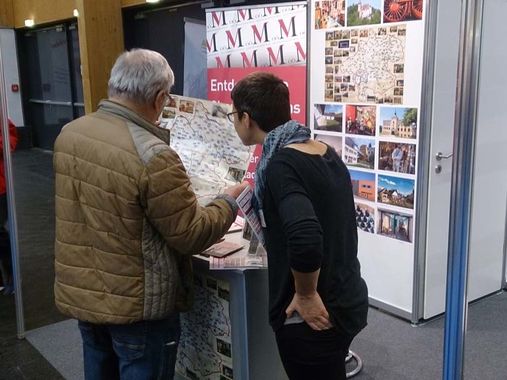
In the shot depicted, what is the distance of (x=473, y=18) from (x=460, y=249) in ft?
1.81

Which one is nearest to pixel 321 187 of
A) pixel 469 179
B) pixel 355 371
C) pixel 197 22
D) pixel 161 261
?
pixel 469 179

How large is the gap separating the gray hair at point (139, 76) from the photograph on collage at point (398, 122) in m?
1.72

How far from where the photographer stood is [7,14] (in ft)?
31.1

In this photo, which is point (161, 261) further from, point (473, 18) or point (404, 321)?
point (404, 321)

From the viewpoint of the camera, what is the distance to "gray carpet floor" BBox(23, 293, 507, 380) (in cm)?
261

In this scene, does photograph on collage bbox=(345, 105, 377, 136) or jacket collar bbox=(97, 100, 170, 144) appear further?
photograph on collage bbox=(345, 105, 377, 136)

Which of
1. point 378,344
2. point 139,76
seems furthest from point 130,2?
point 139,76

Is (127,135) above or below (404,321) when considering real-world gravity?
above

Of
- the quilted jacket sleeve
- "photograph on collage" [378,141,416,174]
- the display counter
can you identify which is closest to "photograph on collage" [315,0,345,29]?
"photograph on collage" [378,141,416,174]

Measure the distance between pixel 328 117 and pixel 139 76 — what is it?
199 cm

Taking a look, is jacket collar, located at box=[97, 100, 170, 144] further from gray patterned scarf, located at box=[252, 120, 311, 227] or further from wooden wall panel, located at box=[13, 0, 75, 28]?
wooden wall panel, located at box=[13, 0, 75, 28]

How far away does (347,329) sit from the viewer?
147 cm

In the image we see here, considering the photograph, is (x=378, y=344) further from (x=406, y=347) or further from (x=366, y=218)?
(x=366, y=218)

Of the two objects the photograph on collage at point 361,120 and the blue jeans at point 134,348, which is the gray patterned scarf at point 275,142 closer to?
the blue jeans at point 134,348
